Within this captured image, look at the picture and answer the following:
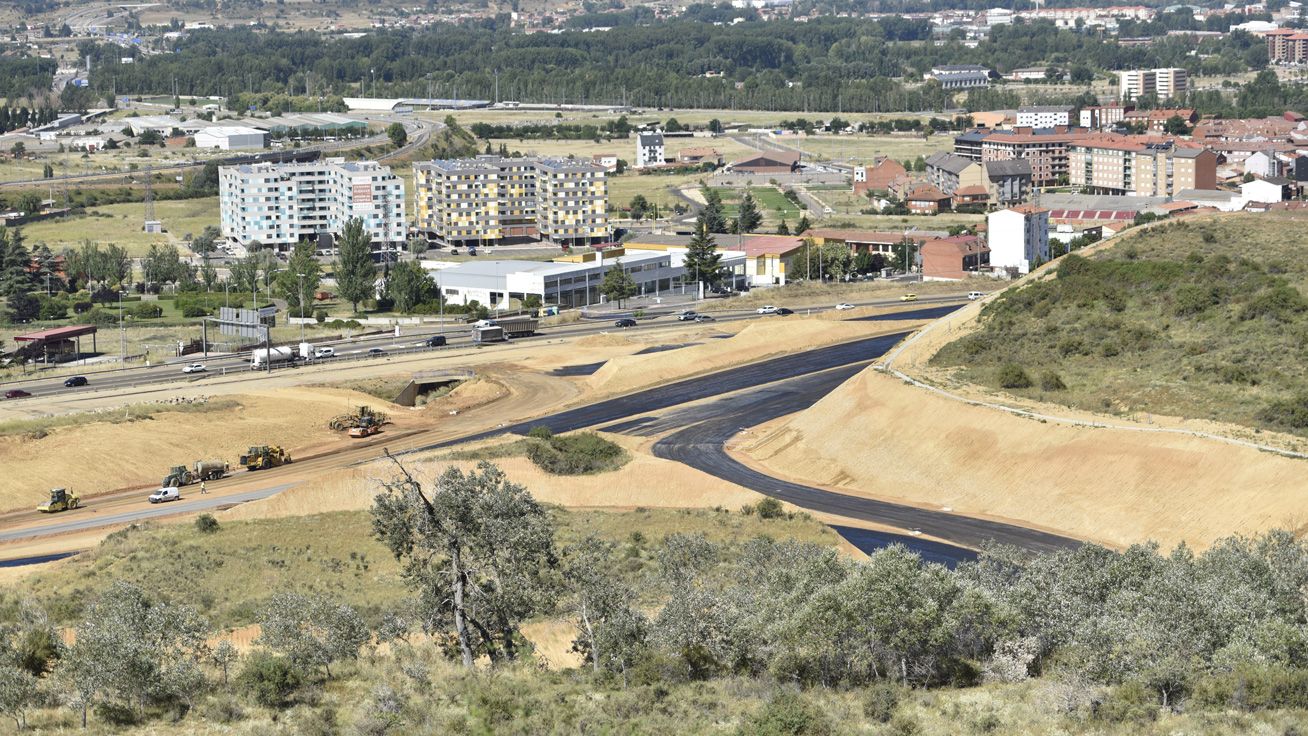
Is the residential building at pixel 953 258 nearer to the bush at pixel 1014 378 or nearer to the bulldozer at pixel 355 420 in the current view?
the bush at pixel 1014 378

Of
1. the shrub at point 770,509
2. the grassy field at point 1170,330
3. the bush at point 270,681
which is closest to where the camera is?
the bush at point 270,681

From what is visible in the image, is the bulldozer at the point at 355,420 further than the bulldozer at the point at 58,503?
Yes

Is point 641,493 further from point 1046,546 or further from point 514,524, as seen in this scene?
point 514,524

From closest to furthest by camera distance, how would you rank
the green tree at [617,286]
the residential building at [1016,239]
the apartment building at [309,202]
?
the green tree at [617,286] < the residential building at [1016,239] < the apartment building at [309,202]

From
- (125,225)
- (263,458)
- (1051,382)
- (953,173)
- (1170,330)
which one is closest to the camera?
(1051,382)

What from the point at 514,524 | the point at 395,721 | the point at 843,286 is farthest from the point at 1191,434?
the point at 843,286

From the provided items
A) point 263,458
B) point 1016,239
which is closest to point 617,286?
point 1016,239

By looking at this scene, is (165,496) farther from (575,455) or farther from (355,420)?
(575,455)

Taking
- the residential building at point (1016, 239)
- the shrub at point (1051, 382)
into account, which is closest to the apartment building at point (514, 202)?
the residential building at point (1016, 239)
